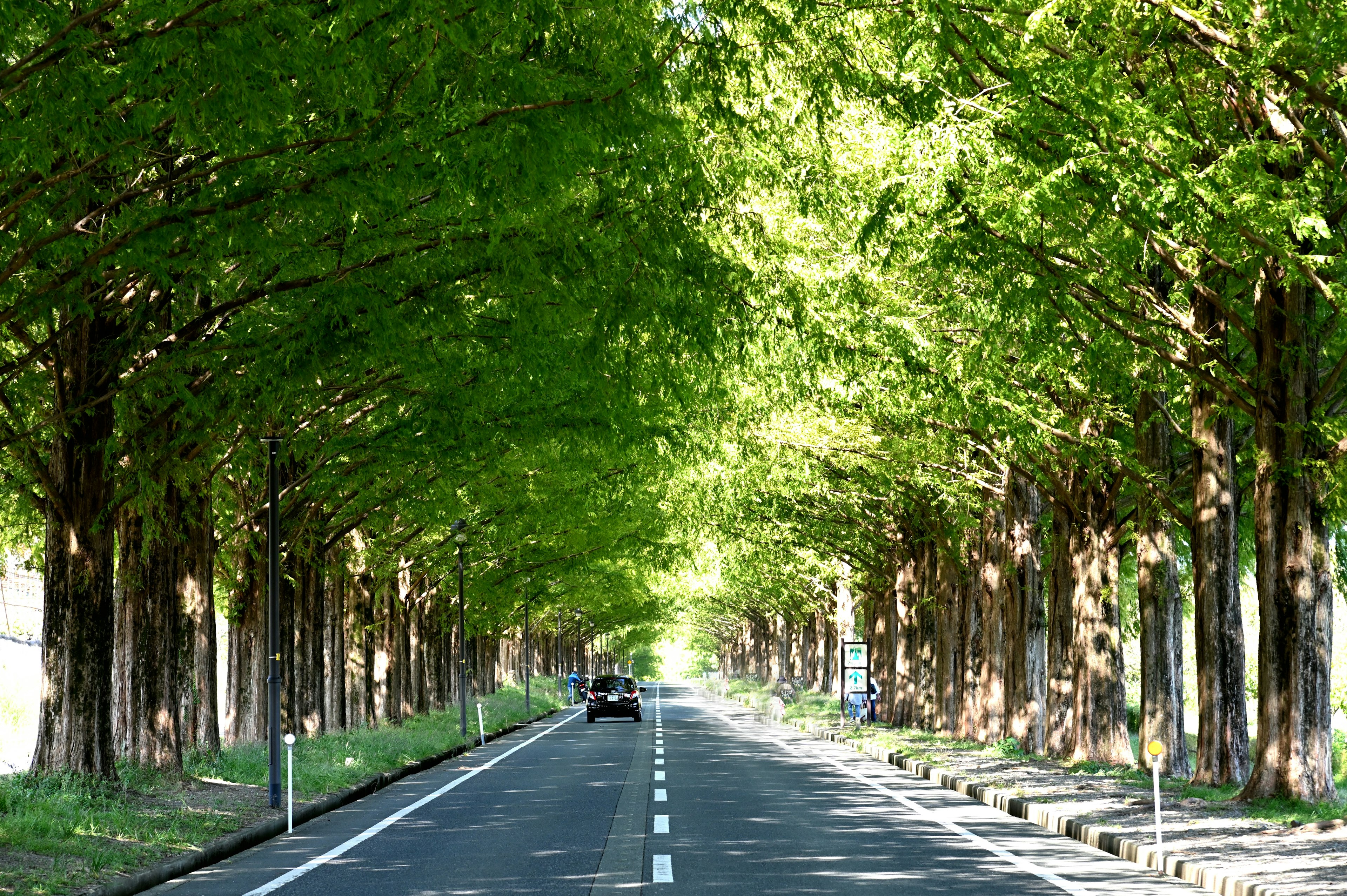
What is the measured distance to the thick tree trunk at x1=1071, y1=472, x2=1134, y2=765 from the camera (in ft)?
73.7

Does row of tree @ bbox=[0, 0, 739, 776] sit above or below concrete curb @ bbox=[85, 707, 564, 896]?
above

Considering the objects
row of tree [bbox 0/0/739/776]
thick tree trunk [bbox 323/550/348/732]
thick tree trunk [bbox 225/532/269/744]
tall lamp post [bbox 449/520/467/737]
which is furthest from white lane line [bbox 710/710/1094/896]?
thick tree trunk [bbox 323/550/348/732]

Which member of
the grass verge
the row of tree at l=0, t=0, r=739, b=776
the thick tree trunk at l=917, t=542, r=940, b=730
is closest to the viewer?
the row of tree at l=0, t=0, r=739, b=776

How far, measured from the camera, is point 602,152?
1154 cm

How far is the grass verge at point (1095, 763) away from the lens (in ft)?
46.6

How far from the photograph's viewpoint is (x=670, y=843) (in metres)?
14.0

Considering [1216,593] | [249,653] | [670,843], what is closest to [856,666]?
[249,653]

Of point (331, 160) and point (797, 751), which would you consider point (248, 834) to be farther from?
point (797, 751)

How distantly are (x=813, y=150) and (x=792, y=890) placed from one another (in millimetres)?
8988

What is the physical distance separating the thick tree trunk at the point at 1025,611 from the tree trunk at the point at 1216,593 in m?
7.82

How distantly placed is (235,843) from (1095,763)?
546 inches

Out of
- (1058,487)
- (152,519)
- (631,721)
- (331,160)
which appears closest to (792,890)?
(331,160)

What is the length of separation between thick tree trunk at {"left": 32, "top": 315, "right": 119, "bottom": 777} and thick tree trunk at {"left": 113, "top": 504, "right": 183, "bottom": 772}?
6.52ft

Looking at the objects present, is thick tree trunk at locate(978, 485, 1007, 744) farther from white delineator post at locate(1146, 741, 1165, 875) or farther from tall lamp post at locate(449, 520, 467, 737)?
white delineator post at locate(1146, 741, 1165, 875)
